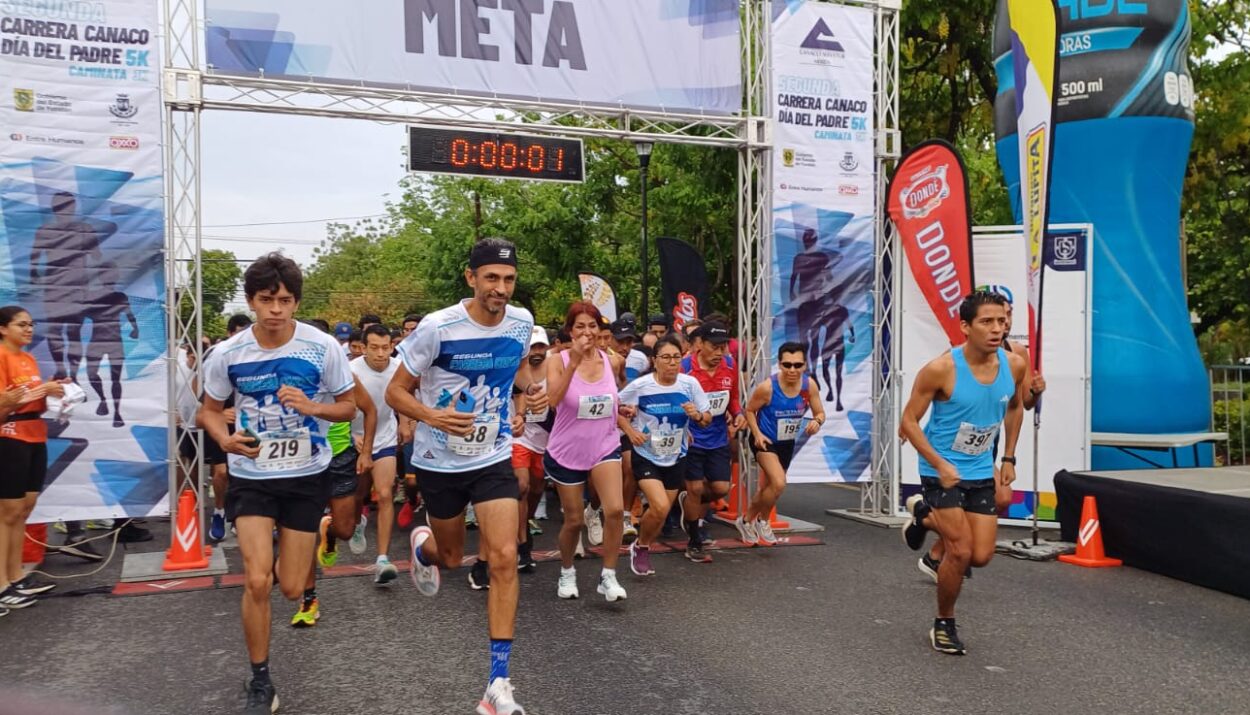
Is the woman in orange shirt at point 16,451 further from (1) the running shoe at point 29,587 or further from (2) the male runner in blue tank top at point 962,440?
(2) the male runner in blue tank top at point 962,440

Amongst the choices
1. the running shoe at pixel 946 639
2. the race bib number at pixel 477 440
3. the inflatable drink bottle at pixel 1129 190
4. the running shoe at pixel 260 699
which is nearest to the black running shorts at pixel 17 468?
the running shoe at pixel 260 699

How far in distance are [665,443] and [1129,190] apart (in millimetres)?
6811

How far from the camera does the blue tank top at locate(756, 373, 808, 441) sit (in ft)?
30.3

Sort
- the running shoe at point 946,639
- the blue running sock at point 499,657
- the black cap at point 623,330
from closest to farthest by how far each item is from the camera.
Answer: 1. the blue running sock at point 499,657
2. the running shoe at point 946,639
3. the black cap at point 623,330

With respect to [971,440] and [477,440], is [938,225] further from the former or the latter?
[477,440]

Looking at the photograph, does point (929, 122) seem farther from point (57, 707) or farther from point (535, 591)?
point (57, 707)

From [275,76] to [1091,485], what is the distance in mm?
8134

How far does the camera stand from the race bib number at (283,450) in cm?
496

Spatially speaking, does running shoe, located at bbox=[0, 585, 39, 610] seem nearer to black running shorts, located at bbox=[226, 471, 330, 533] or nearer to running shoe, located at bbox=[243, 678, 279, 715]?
black running shorts, located at bbox=[226, 471, 330, 533]

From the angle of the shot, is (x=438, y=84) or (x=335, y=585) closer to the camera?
(x=335, y=585)

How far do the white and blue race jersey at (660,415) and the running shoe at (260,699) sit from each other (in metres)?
3.97

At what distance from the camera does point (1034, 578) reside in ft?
26.7

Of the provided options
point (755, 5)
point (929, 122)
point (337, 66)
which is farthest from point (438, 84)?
point (929, 122)

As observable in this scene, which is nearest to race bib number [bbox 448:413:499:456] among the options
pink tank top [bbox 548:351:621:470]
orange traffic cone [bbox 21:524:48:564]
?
pink tank top [bbox 548:351:621:470]
